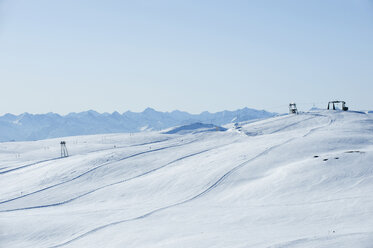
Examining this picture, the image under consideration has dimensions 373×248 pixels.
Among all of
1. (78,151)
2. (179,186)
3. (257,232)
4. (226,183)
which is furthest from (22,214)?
(78,151)

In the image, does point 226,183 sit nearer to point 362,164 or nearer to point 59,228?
point 362,164

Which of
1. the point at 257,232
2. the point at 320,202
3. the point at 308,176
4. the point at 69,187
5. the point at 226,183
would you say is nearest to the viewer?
the point at 257,232

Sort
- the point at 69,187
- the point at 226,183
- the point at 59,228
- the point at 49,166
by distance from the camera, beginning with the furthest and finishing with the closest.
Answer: the point at 49,166, the point at 69,187, the point at 226,183, the point at 59,228

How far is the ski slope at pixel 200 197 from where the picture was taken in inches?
875

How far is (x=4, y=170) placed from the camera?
56906 millimetres

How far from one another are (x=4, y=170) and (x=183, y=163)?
91.2 ft

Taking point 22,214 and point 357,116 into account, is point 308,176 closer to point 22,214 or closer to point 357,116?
point 22,214

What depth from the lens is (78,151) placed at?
72000 millimetres

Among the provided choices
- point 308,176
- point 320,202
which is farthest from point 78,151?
point 320,202

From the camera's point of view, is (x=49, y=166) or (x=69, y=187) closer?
(x=69, y=187)

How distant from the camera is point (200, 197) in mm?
34500

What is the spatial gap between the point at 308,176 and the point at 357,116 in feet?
171

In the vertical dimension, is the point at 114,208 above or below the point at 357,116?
below

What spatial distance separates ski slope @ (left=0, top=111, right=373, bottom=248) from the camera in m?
22.2
